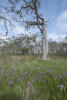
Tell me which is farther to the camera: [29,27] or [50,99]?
[29,27]

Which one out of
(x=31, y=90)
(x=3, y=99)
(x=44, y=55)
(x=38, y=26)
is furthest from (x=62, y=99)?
(x=38, y=26)

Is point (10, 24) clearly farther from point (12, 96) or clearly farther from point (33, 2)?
point (12, 96)

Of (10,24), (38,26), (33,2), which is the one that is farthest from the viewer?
(38,26)

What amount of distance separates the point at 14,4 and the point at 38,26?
3.78 m

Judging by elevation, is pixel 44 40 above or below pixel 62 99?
above

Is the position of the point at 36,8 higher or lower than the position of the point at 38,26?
higher

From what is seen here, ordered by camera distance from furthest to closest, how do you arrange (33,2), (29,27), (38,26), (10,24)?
(29,27), (38,26), (33,2), (10,24)

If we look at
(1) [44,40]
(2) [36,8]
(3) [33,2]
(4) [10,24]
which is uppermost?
(3) [33,2]

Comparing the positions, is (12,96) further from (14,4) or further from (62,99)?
(14,4)

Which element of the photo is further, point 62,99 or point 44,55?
point 44,55

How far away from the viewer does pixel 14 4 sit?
9062 mm

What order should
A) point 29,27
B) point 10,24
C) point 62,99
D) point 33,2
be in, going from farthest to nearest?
point 29,27, point 33,2, point 10,24, point 62,99

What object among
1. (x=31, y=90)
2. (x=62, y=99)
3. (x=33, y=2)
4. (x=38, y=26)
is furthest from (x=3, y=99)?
(x=33, y=2)

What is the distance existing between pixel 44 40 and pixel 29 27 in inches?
111
